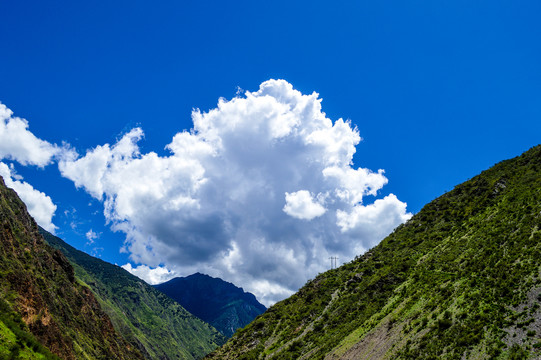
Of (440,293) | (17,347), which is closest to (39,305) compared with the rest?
(17,347)

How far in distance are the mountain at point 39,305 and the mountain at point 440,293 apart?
2786 cm

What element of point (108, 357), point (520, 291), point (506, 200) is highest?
point (506, 200)

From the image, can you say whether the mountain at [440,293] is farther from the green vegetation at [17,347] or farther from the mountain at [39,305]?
the mountain at [39,305]

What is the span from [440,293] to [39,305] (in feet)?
229

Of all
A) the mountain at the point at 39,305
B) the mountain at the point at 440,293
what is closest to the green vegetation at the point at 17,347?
the mountain at the point at 39,305

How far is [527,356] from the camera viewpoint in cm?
1828

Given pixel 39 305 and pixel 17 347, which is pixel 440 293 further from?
pixel 39 305

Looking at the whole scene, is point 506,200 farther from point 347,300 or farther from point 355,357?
point 355,357

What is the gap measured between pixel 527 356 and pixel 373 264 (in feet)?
119

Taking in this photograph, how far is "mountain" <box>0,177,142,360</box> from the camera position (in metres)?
36.3

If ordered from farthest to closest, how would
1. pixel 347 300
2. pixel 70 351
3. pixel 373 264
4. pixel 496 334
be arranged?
pixel 70 351 → pixel 373 264 → pixel 347 300 → pixel 496 334

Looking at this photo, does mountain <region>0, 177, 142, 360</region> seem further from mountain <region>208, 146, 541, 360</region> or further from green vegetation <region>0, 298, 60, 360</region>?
mountain <region>208, 146, 541, 360</region>

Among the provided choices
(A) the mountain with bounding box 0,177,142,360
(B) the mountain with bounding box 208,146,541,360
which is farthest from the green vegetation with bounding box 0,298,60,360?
(B) the mountain with bounding box 208,146,541,360

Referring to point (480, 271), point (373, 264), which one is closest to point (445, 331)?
point (480, 271)
